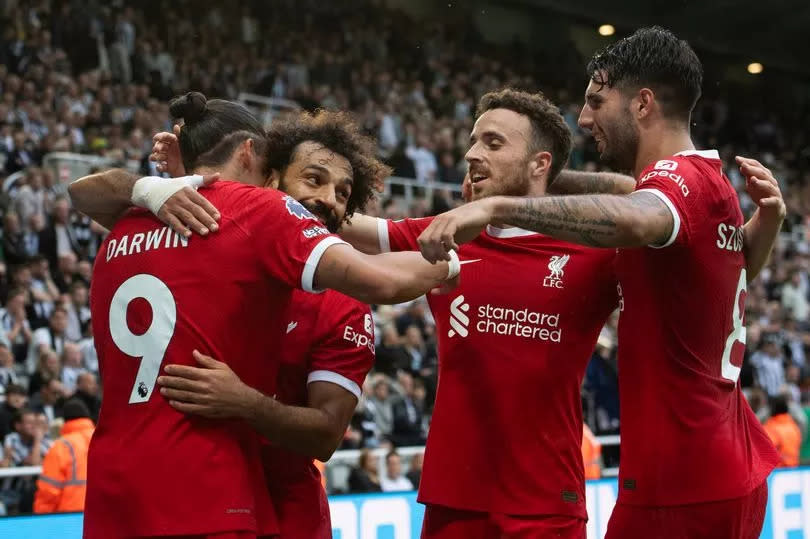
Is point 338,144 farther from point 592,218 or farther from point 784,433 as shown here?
point 784,433

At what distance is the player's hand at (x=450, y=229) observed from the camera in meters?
3.10

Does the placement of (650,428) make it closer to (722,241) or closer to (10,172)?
(722,241)

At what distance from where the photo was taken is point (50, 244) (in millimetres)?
12062

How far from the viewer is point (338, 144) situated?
414 cm

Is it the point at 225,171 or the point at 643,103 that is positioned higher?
the point at 643,103

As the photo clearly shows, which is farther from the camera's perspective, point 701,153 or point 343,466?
point 343,466

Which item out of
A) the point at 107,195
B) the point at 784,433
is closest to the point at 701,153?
the point at 107,195

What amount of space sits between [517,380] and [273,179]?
44.0 inches

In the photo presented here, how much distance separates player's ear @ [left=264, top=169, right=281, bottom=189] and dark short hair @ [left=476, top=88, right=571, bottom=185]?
875mm

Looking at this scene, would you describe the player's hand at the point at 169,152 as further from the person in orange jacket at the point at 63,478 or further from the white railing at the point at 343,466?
the white railing at the point at 343,466

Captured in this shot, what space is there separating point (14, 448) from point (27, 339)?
5.56ft

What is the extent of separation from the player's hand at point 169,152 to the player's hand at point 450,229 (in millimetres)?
961

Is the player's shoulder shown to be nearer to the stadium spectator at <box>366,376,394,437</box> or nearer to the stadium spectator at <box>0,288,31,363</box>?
the stadium spectator at <box>0,288,31,363</box>

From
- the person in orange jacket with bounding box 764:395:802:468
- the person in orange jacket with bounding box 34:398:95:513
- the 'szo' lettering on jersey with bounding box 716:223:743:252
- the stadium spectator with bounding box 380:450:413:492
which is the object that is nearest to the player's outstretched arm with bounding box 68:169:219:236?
the 'szo' lettering on jersey with bounding box 716:223:743:252
